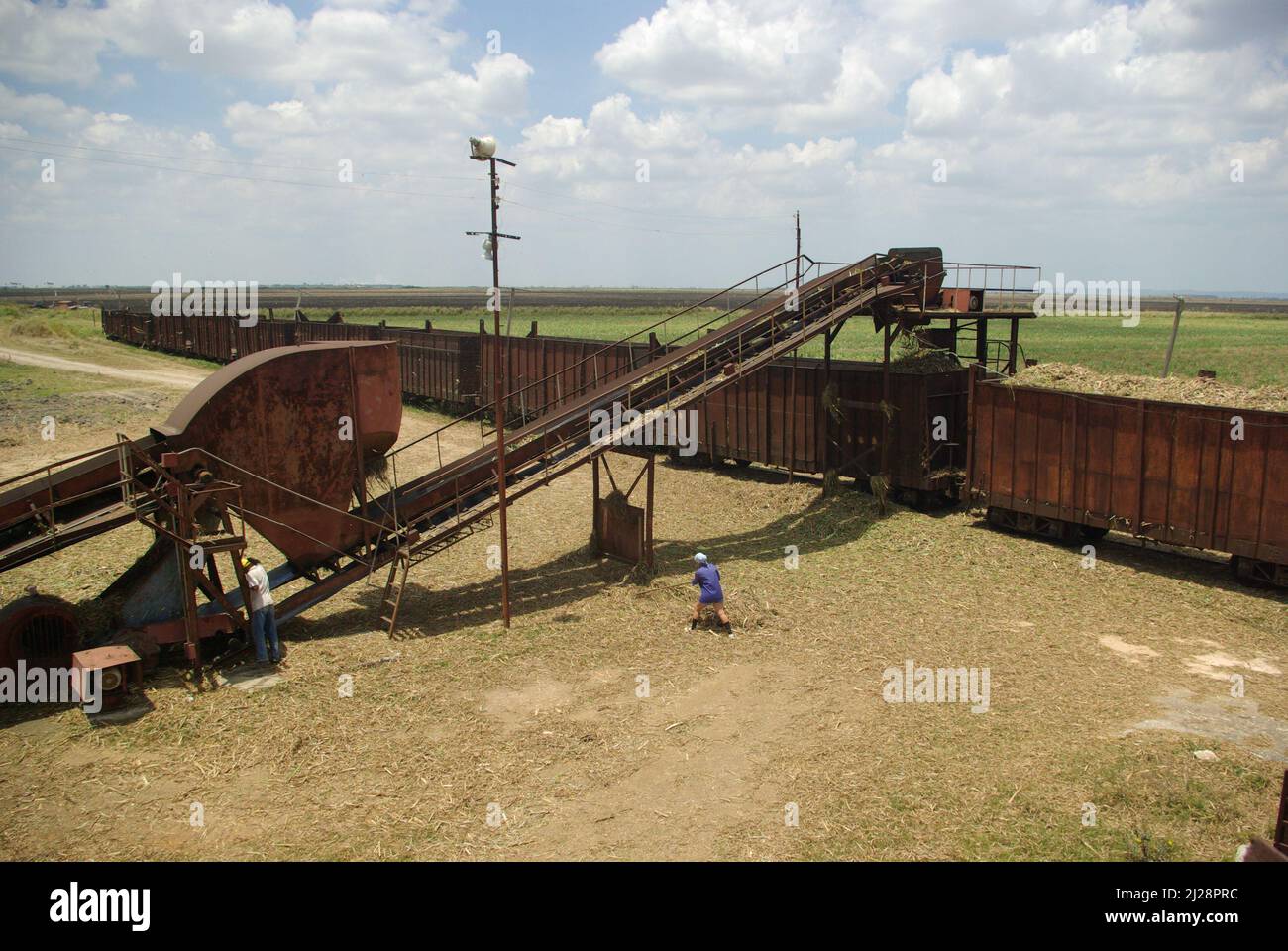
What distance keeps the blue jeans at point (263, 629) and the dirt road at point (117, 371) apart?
30354mm

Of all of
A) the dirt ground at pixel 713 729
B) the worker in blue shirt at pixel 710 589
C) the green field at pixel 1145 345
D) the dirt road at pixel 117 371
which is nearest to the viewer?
the dirt ground at pixel 713 729

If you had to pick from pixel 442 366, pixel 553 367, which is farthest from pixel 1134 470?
pixel 442 366

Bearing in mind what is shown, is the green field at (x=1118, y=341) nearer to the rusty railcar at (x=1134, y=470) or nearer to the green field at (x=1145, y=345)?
the green field at (x=1145, y=345)

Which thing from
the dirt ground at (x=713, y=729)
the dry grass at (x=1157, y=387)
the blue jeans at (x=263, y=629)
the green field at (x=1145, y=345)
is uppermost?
the green field at (x=1145, y=345)

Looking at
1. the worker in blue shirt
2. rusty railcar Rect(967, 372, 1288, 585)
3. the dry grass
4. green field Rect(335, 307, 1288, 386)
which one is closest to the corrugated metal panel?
rusty railcar Rect(967, 372, 1288, 585)

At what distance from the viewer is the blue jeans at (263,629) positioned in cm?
1257

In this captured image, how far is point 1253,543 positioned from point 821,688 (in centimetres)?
813

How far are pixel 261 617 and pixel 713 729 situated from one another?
657 cm

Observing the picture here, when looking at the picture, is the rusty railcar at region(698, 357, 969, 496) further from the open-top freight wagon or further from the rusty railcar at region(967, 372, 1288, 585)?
the rusty railcar at region(967, 372, 1288, 585)

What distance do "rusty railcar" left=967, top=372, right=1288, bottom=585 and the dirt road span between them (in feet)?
113

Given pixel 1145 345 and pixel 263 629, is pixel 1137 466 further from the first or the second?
pixel 1145 345

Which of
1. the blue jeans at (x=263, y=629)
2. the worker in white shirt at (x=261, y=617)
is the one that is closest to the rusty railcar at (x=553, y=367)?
the worker in white shirt at (x=261, y=617)

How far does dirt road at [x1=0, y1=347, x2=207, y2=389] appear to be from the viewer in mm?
41094

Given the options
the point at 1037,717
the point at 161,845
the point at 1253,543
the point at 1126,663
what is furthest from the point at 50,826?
the point at 1253,543
